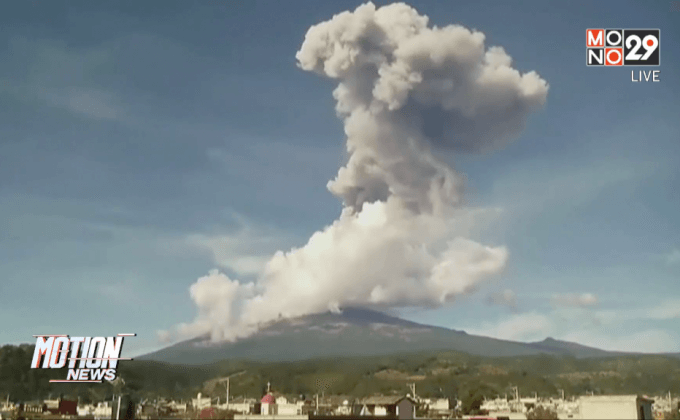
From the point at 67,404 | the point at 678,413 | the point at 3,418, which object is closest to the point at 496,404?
the point at 678,413

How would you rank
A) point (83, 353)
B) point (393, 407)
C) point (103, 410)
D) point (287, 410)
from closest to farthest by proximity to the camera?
point (83, 353), point (393, 407), point (287, 410), point (103, 410)

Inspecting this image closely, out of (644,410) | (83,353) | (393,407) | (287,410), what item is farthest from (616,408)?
(83,353)

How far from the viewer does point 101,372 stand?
10406cm

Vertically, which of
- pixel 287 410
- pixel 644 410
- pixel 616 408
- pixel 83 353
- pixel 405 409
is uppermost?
pixel 83 353

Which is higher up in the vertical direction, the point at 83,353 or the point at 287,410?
the point at 83,353

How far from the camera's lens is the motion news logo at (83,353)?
338ft

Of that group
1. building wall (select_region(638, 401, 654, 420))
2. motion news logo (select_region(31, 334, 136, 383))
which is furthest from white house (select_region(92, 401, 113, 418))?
building wall (select_region(638, 401, 654, 420))

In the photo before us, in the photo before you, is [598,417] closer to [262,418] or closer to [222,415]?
[262,418]

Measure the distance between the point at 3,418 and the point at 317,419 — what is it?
6294cm

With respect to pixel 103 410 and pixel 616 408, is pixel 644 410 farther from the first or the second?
pixel 103 410

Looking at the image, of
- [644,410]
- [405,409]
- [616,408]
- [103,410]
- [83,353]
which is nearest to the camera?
[616,408]

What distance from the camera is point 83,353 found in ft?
341

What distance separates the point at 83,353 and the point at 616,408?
263ft

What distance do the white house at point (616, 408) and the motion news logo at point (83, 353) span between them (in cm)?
6991
